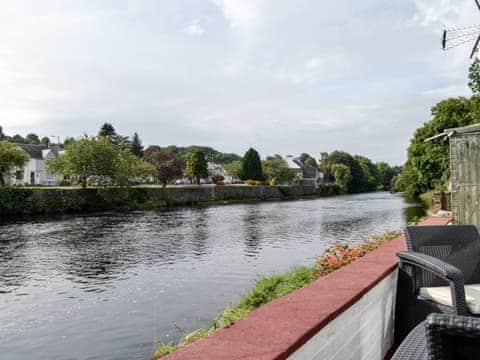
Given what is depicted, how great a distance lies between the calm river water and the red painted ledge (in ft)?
14.2

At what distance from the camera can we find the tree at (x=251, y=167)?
246 feet

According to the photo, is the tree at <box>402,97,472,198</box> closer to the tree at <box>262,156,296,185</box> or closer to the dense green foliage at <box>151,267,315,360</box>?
the dense green foliage at <box>151,267,315,360</box>

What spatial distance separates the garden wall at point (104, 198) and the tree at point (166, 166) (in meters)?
7.77

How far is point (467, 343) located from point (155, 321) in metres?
7.30

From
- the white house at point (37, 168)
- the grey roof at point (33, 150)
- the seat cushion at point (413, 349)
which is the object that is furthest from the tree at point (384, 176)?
the seat cushion at point (413, 349)

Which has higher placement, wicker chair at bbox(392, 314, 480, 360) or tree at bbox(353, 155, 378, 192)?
tree at bbox(353, 155, 378, 192)

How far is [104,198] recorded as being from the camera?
40.3 metres

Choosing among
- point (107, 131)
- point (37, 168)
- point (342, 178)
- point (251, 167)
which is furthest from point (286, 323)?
point (342, 178)

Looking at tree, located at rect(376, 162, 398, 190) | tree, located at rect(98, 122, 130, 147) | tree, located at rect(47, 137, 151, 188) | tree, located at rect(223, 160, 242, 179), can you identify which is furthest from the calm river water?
tree, located at rect(376, 162, 398, 190)

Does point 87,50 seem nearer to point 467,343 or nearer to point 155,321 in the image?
point 155,321

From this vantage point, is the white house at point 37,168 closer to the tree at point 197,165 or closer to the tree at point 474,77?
the tree at point 197,165

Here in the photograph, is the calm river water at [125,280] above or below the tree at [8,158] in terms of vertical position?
below

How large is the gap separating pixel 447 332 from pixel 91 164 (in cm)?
4273

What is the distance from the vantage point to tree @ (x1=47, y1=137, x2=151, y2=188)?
4088cm
